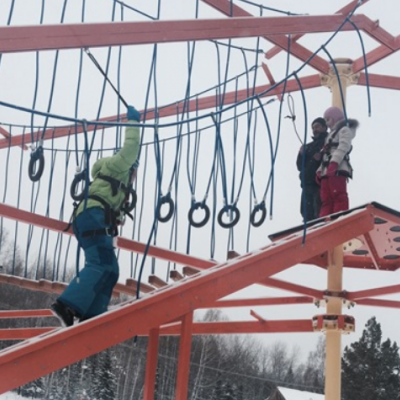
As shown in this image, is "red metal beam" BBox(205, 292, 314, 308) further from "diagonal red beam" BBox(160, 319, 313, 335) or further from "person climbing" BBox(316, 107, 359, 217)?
"person climbing" BBox(316, 107, 359, 217)

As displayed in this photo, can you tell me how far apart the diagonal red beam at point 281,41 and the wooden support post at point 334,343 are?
1.80m

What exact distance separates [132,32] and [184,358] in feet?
6.19

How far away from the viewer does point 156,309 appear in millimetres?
3789

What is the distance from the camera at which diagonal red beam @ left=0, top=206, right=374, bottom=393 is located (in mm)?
3328

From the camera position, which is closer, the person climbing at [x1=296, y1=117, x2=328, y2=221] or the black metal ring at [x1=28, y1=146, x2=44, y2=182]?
the black metal ring at [x1=28, y1=146, x2=44, y2=182]

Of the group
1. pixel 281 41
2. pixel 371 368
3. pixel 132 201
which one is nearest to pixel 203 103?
pixel 281 41

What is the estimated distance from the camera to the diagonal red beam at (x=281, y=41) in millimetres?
5688

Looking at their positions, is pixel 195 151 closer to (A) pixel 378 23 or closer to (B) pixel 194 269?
(B) pixel 194 269

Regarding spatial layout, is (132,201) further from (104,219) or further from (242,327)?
(242,327)

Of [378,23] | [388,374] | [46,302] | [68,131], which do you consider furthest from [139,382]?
[378,23]

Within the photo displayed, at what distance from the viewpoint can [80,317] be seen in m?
4.10

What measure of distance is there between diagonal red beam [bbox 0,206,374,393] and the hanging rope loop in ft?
3.09

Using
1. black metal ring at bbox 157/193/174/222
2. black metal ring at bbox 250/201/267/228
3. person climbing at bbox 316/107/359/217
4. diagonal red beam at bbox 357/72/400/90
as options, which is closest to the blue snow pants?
black metal ring at bbox 157/193/174/222

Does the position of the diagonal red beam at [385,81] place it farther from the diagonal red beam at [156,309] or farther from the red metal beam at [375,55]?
the diagonal red beam at [156,309]
